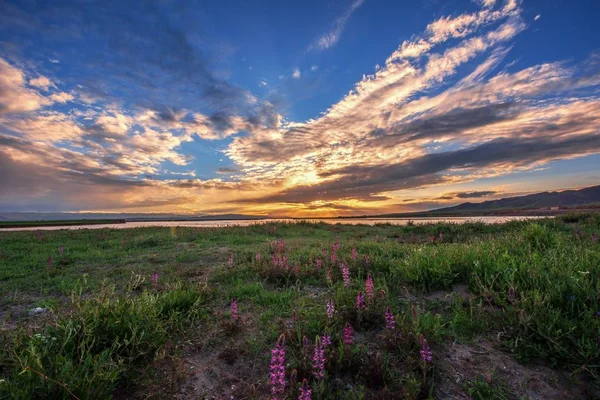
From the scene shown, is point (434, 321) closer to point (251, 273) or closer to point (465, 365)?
point (465, 365)

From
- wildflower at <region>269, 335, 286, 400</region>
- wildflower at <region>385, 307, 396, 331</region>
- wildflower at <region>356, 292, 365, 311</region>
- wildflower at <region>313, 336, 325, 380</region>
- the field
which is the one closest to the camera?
wildflower at <region>269, 335, 286, 400</region>

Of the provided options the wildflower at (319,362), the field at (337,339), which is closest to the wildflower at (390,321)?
the field at (337,339)

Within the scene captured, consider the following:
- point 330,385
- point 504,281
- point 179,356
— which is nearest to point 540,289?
point 504,281

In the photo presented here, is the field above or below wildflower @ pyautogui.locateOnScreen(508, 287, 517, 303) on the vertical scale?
below

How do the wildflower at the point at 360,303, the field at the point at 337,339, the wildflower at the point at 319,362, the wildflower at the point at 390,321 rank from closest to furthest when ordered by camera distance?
the wildflower at the point at 319,362 → the field at the point at 337,339 → the wildflower at the point at 390,321 → the wildflower at the point at 360,303

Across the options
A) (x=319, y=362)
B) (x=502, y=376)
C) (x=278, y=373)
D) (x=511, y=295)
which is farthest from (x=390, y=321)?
(x=511, y=295)

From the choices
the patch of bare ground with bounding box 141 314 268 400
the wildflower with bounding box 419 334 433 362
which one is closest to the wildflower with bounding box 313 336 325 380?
the patch of bare ground with bounding box 141 314 268 400

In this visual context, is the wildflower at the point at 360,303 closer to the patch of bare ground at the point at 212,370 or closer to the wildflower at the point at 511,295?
the patch of bare ground at the point at 212,370

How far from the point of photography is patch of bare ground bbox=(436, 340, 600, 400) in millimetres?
3273

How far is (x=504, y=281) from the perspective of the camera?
535 centimetres

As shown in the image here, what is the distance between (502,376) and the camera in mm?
3543

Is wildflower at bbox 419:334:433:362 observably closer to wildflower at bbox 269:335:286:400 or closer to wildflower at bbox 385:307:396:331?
wildflower at bbox 385:307:396:331

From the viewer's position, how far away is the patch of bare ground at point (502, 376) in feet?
10.7

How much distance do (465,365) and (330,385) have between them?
1.76 meters
